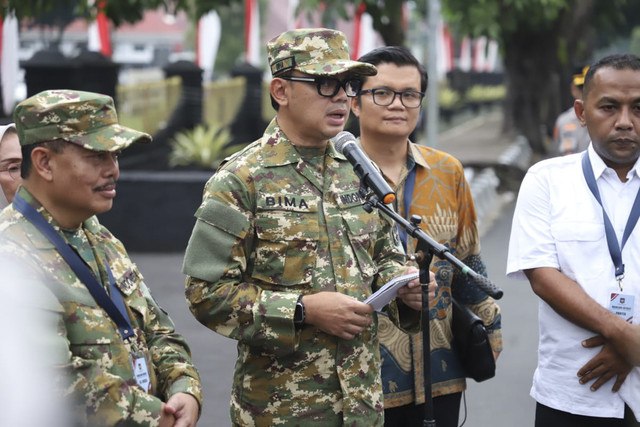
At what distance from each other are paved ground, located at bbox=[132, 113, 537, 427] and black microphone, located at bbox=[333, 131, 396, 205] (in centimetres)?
364

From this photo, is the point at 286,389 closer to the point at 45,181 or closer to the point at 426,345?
the point at 426,345

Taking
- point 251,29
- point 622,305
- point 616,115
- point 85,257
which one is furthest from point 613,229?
point 251,29

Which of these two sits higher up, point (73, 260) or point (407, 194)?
point (73, 260)

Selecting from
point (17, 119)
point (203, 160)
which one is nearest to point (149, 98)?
point (203, 160)

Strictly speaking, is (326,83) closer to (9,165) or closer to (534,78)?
(9,165)

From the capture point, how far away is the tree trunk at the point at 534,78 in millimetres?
24312

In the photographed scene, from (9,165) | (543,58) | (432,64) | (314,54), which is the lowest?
(543,58)

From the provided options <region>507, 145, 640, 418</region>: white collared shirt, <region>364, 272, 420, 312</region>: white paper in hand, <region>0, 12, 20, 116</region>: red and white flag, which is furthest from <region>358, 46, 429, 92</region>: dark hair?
<region>0, 12, 20, 116</region>: red and white flag

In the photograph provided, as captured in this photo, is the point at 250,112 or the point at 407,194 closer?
the point at 407,194

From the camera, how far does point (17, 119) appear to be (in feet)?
11.4

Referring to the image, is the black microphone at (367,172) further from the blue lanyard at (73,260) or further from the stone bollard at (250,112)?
the stone bollard at (250,112)

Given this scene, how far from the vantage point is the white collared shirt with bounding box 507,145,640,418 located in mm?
4215

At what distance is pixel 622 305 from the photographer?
13.8ft

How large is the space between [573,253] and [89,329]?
175cm
